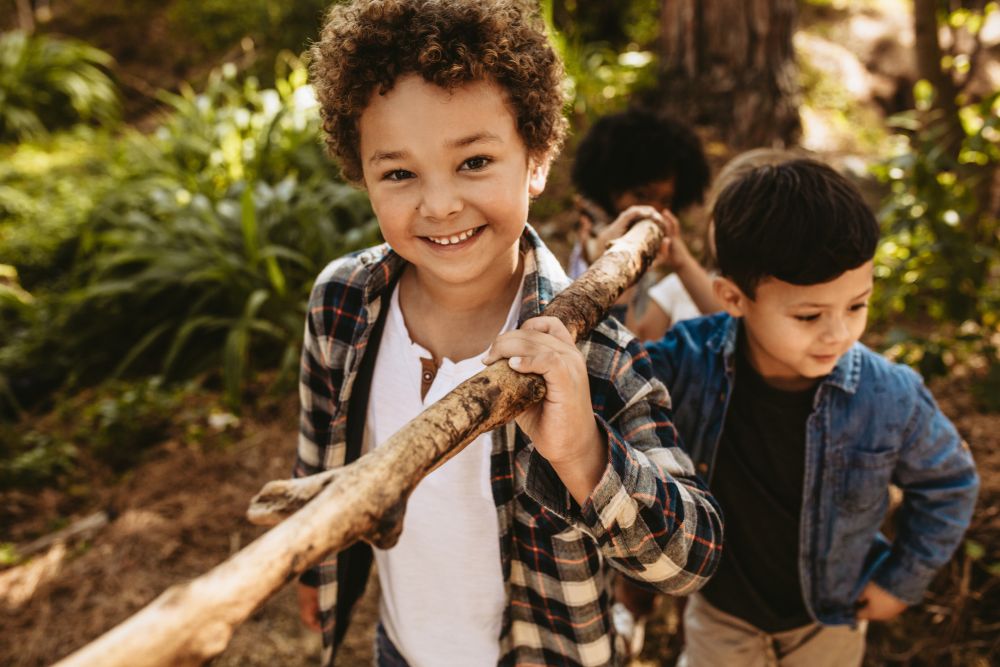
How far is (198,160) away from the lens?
18.6 ft

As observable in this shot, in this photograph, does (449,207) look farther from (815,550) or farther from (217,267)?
(217,267)

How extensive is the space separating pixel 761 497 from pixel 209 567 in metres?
2.36

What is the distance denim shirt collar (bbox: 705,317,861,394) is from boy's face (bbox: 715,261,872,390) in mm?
45

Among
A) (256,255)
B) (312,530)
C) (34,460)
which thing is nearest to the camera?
(312,530)

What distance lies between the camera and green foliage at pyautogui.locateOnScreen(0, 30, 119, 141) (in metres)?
7.18

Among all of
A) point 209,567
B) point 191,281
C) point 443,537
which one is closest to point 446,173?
point 443,537

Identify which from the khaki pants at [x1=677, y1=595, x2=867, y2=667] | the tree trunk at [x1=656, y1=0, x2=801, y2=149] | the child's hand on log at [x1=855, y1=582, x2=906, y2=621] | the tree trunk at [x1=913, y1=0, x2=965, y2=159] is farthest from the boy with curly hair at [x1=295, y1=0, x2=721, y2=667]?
the tree trunk at [x1=656, y1=0, x2=801, y2=149]

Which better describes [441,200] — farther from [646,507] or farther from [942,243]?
[942,243]

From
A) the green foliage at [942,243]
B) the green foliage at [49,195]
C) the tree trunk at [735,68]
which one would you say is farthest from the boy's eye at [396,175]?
the green foliage at [49,195]

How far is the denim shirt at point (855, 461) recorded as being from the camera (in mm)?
1820

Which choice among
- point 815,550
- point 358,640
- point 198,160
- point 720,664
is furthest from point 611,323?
point 198,160

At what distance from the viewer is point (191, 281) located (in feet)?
14.5

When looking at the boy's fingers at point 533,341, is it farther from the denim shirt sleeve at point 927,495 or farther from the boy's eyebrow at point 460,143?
the denim shirt sleeve at point 927,495

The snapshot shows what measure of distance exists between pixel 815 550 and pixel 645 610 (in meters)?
0.78
